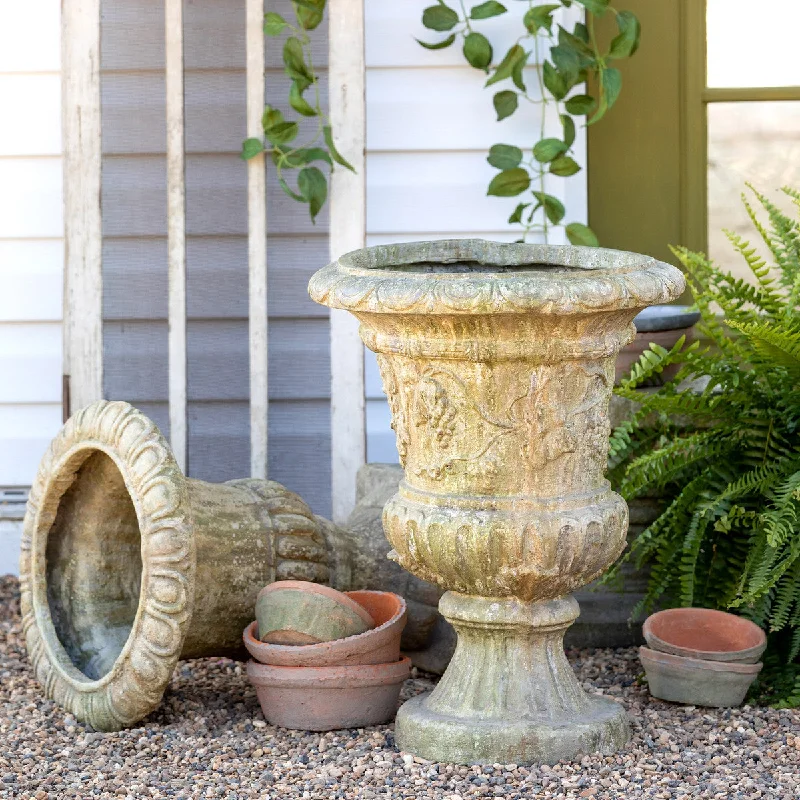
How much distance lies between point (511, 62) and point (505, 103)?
121 mm

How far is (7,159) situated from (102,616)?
5.30 feet

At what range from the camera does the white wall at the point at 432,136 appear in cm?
388

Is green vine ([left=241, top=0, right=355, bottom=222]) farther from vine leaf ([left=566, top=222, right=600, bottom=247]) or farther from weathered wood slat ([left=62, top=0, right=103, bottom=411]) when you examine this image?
vine leaf ([left=566, top=222, right=600, bottom=247])

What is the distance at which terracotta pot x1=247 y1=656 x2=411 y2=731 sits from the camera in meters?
2.77

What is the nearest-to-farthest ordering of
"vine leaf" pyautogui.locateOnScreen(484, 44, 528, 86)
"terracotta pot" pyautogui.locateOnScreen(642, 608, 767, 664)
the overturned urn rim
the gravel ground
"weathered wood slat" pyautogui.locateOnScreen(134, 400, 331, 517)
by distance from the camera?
the gravel ground → the overturned urn rim → "terracotta pot" pyautogui.locateOnScreen(642, 608, 767, 664) → "vine leaf" pyautogui.locateOnScreen(484, 44, 528, 86) → "weathered wood slat" pyautogui.locateOnScreen(134, 400, 331, 517)

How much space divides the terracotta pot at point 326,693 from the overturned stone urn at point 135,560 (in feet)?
0.73

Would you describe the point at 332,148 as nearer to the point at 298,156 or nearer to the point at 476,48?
the point at 298,156

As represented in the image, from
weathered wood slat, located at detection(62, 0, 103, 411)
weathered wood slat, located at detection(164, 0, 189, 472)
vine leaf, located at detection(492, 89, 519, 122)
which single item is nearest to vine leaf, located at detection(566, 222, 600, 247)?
vine leaf, located at detection(492, 89, 519, 122)

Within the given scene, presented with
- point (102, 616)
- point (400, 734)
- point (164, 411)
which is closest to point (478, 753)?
point (400, 734)

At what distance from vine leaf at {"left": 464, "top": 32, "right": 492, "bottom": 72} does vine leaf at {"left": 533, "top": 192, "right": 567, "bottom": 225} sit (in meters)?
0.44

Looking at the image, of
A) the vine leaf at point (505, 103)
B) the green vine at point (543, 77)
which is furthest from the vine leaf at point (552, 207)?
the vine leaf at point (505, 103)

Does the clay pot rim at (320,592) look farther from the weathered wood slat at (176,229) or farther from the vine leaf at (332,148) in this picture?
the vine leaf at (332,148)

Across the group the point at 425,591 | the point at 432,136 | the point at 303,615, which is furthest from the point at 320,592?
the point at 432,136

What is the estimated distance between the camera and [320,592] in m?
2.81
